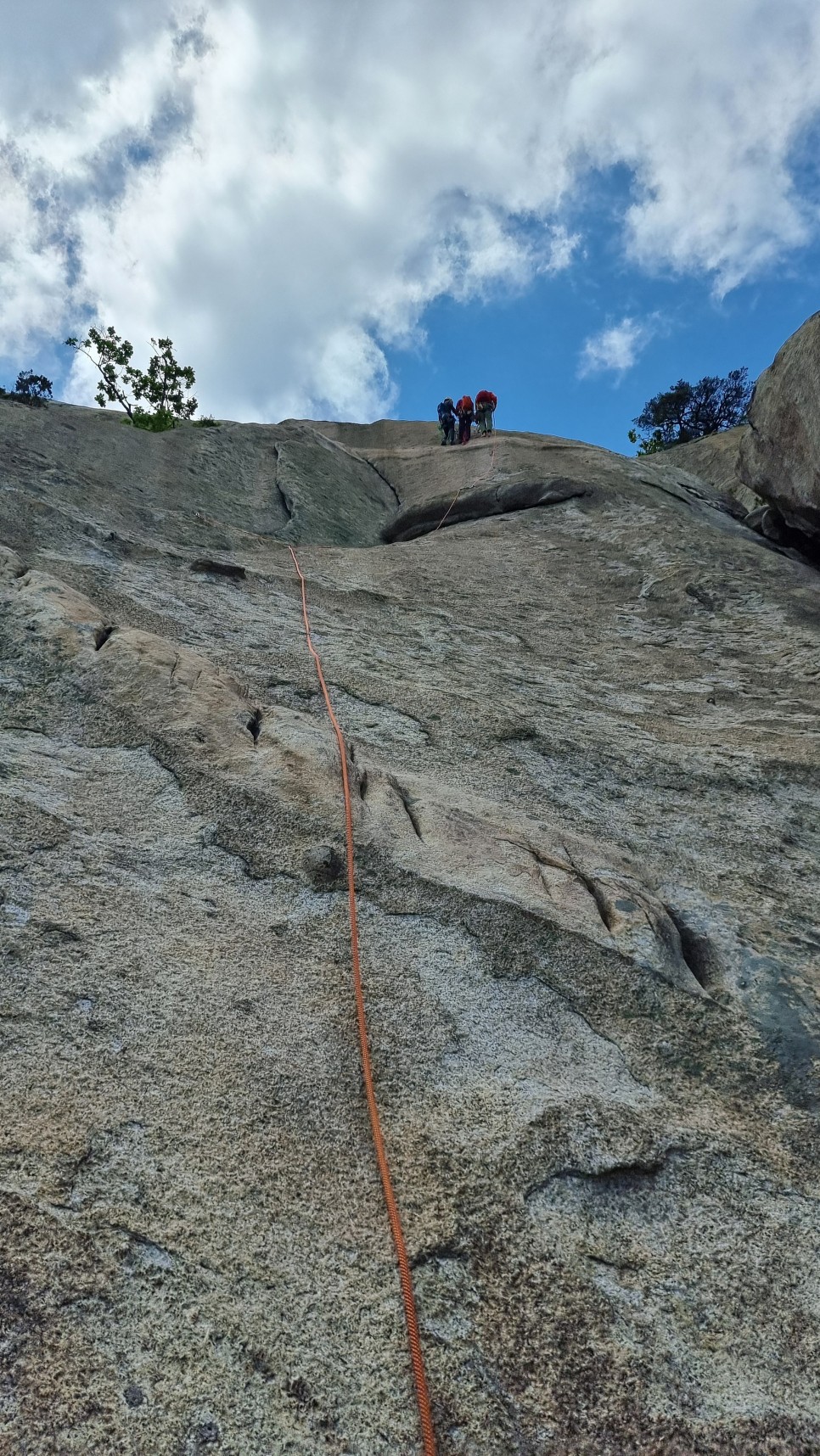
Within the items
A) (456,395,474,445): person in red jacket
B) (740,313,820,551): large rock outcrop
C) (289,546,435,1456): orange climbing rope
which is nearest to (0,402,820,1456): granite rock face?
(289,546,435,1456): orange climbing rope

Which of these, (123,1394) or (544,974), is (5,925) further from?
(544,974)

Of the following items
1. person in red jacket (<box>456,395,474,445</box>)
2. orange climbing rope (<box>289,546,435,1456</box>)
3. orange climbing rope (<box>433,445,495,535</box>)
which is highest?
person in red jacket (<box>456,395,474,445</box>)

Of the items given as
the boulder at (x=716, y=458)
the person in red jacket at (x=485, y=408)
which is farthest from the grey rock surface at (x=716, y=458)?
the person in red jacket at (x=485, y=408)

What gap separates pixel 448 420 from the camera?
1684 cm

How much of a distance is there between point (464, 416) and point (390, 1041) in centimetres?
1520

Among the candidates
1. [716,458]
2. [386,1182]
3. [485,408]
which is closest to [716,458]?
[716,458]

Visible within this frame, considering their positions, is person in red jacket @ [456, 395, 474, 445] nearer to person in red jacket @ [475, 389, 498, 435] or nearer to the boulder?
person in red jacket @ [475, 389, 498, 435]

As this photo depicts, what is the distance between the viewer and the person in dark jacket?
16.8 meters

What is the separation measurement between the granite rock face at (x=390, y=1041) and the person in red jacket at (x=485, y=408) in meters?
11.0

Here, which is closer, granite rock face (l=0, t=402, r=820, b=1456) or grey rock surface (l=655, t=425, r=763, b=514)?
granite rock face (l=0, t=402, r=820, b=1456)

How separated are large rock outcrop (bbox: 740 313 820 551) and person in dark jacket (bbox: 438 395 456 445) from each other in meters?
6.73

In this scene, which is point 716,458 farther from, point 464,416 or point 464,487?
point 464,487

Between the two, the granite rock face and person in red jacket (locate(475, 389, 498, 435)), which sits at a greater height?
person in red jacket (locate(475, 389, 498, 435))

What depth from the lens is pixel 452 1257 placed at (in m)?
2.43
